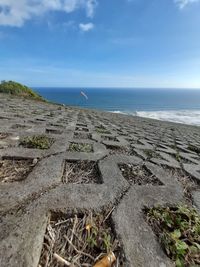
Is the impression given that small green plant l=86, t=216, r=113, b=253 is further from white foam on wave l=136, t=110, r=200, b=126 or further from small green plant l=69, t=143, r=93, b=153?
white foam on wave l=136, t=110, r=200, b=126

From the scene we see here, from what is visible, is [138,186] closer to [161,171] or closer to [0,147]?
[161,171]

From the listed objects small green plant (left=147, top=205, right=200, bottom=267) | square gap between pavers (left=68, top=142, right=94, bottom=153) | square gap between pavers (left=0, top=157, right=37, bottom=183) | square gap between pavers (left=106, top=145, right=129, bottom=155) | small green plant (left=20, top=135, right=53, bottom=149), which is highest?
square gap between pavers (left=0, top=157, right=37, bottom=183)

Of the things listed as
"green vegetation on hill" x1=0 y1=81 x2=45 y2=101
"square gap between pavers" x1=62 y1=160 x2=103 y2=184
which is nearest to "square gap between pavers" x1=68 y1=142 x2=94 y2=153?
"square gap between pavers" x1=62 y1=160 x2=103 y2=184

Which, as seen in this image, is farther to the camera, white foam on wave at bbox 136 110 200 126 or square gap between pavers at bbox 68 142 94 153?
white foam on wave at bbox 136 110 200 126

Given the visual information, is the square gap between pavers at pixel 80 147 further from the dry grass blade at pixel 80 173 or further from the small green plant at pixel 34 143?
the dry grass blade at pixel 80 173

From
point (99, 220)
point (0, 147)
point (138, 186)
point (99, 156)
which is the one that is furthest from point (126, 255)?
point (0, 147)

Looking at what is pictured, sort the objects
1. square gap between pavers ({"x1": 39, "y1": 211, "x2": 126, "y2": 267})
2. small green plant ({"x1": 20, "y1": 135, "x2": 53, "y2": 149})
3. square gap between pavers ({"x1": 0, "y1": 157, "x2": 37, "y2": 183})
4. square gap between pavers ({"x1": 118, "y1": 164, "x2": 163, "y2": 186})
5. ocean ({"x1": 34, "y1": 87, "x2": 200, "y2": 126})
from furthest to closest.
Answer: ocean ({"x1": 34, "y1": 87, "x2": 200, "y2": 126})
small green plant ({"x1": 20, "y1": 135, "x2": 53, "y2": 149})
square gap between pavers ({"x1": 118, "y1": 164, "x2": 163, "y2": 186})
square gap between pavers ({"x1": 0, "y1": 157, "x2": 37, "y2": 183})
square gap between pavers ({"x1": 39, "y1": 211, "x2": 126, "y2": 267})

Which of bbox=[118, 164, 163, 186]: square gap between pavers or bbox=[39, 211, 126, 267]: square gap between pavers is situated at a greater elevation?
bbox=[39, 211, 126, 267]: square gap between pavers

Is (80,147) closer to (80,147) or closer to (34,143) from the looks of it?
(80,147)
